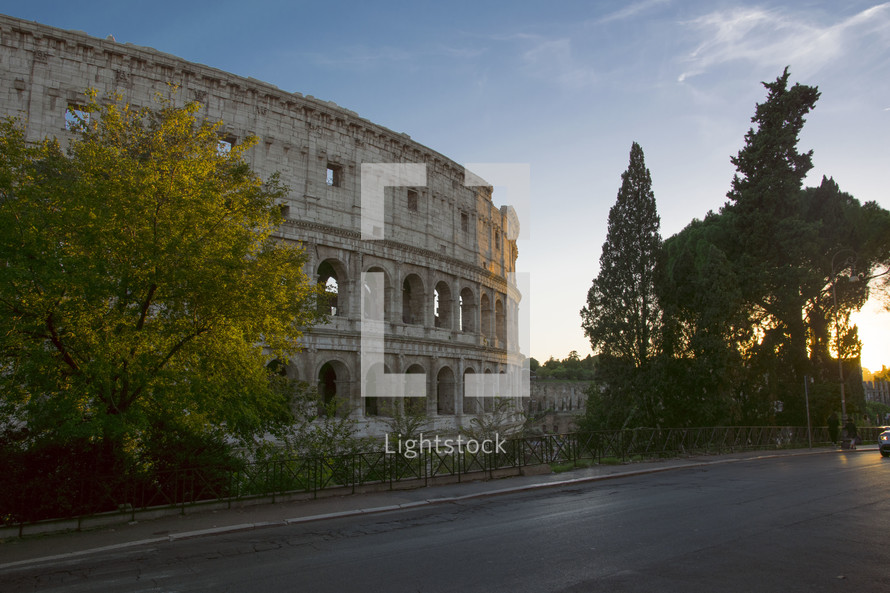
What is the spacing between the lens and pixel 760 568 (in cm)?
738

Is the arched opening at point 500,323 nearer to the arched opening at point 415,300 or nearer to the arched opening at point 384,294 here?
the arched opening at point 415,300

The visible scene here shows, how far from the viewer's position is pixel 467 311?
39.2m

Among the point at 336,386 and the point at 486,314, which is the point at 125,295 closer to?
the point at 336,386

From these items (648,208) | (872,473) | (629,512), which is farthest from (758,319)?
(629,512)

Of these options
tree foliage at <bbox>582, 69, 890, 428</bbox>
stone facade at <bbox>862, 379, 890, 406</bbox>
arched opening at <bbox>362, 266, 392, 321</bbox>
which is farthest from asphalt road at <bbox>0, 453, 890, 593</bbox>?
stone facade at <bbox>862, 379, 890, 406</bbox>

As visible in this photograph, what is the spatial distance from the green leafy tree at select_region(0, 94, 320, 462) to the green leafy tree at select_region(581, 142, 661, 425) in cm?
2041

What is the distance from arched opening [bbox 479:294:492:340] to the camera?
40653 millimetres

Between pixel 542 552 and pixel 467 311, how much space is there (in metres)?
31.1

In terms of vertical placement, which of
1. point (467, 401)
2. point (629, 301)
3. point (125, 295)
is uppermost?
point (629, 301)

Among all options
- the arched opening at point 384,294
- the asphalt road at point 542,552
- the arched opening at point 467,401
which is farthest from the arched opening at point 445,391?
the asphalt road at point 542,552

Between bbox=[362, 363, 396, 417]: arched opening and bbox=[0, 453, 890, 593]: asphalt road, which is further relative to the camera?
bbox=[362, 363, 396, 417]: arched opening

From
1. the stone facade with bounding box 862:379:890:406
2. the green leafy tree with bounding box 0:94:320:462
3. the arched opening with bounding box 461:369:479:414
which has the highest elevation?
the green leafy tree with bounding box 0:94:320:462

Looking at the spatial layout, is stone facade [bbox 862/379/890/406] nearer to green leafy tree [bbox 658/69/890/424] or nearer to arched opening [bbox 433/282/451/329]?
green leafy tree [bbox 658/69/890/424]

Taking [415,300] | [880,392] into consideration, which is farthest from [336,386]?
[880,392]
